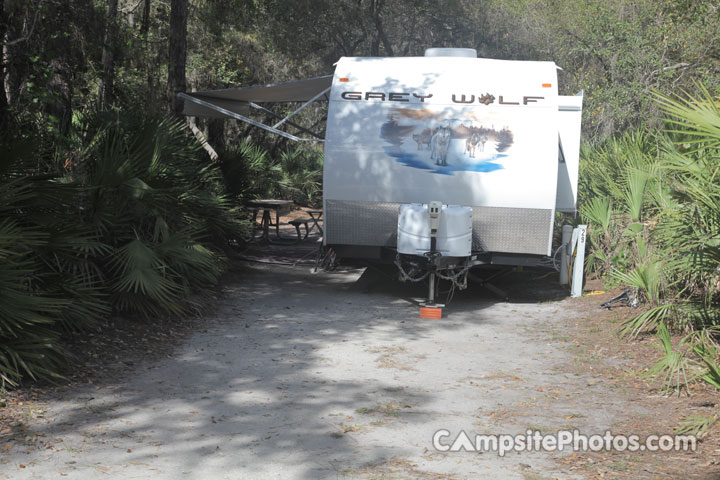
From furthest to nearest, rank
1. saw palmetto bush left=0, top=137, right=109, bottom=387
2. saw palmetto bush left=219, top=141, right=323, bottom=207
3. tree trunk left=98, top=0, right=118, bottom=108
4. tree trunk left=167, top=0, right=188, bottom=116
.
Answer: saw palmetto bush left=219, top=141, right=323, bottom=207 → tree trunk left=167, top=0, right=188, bottom=116 → tree trunk left=98, top=0, right=118, bottom=108 → saw palmetto bush left=0, top=137, right=109, bottom=387

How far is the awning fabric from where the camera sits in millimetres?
12453

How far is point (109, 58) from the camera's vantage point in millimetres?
15289

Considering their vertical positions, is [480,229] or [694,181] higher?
[694,181]

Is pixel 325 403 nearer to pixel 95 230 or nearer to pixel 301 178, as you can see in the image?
pixel 95 230

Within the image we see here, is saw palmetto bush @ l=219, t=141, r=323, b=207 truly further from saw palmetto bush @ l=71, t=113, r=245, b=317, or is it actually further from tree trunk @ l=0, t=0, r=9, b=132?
tree trunk @ l=0, t=0, r=9, b=132

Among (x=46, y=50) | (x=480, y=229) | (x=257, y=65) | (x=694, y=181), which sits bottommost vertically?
(x=480, y=229)

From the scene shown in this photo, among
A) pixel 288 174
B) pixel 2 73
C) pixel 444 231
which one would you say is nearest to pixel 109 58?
pixel 2 73

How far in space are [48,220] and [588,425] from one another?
185 inches

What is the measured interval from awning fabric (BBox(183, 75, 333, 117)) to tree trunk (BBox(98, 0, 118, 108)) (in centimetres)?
158

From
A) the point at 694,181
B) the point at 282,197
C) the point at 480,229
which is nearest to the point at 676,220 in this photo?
the point at 694,181

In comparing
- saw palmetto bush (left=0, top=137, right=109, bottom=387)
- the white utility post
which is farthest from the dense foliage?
saw palmetto bush (left=0, top=137, right=109, bottom=387)

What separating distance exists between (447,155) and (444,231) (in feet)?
3.82

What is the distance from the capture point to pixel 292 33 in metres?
23.9

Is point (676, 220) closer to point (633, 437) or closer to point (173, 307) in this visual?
point (633, 437)
